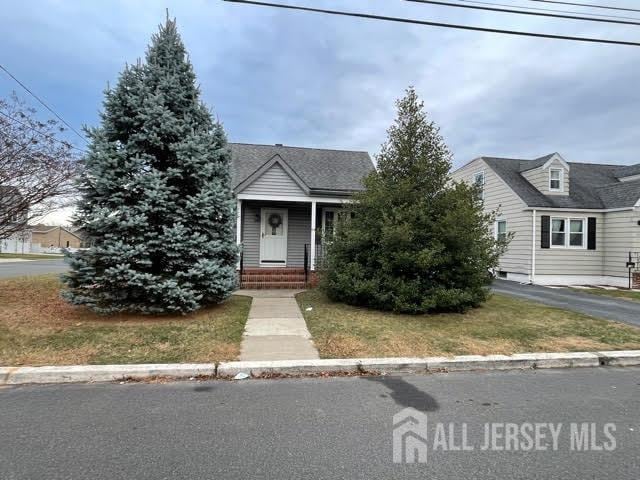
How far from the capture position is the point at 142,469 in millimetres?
2781

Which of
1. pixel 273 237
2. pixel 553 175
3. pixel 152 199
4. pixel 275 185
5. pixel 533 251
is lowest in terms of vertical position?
pixel 533 251

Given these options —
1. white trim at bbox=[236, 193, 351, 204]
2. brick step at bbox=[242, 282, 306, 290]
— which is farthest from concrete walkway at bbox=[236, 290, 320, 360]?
white trim at bbox=[236, 193, 351, 204]

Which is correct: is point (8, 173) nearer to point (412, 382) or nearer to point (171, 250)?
point (171, 250)

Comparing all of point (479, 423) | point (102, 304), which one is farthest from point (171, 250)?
point (479, 423)

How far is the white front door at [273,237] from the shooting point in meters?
13.7

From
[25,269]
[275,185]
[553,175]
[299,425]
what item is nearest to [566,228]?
[553,175]

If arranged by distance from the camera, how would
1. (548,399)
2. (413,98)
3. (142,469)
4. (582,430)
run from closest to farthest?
(142,469) < (582,430) < (548,399) < (413,98)

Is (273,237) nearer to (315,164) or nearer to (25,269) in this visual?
(315,164)

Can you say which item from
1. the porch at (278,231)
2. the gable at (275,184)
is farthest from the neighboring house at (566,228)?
the gable at (275,184)

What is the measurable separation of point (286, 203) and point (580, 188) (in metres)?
13.8

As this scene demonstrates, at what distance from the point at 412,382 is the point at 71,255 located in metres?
6.02

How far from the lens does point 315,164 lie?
48.8 ft

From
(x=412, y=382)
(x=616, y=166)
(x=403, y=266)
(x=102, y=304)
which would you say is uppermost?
(x=616, y=166)

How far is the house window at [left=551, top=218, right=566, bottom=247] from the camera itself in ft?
53.0
